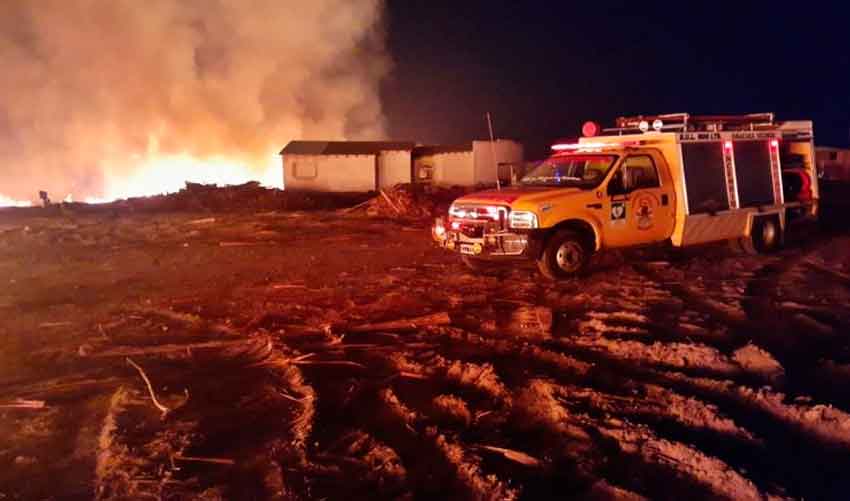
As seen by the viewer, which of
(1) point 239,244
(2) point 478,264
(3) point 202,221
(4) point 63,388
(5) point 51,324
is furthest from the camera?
(3) point 202,221

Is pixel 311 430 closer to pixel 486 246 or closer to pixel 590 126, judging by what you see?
pixel 486 246

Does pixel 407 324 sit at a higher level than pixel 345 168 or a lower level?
lower

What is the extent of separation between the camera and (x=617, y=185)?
955 cm

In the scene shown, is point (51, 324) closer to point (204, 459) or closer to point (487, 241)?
point (204, 459)

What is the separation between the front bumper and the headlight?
11 centimetres

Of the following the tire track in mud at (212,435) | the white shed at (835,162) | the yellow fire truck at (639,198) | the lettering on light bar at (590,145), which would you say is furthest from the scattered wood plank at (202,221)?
the white shed at (835,162)

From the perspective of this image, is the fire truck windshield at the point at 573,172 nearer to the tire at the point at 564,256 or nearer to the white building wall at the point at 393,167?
the tire at the point at 564,256

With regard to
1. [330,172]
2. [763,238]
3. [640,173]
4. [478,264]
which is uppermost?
[330,172]

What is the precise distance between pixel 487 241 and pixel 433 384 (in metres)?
3.86

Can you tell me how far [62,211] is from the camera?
23234mm

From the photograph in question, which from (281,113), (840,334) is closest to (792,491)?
(840,334)

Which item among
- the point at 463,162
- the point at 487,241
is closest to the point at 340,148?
the point at 463,162

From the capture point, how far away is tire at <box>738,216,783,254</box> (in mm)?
11281

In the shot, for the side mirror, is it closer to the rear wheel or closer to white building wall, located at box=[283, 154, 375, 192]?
the rear wheel
